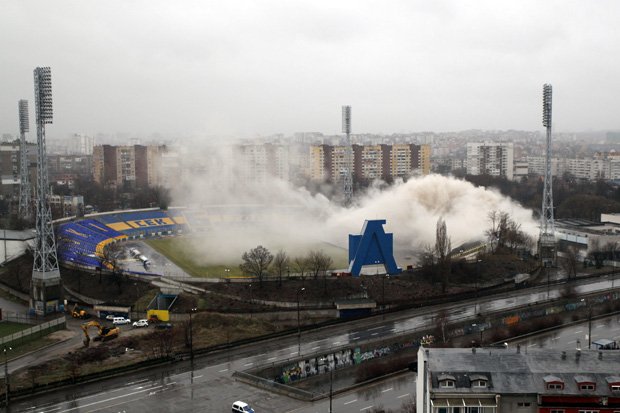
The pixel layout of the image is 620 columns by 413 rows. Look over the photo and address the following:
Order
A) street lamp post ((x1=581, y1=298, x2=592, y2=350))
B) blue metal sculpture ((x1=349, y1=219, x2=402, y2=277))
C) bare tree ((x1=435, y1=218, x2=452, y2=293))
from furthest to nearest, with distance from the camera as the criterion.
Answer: blue metal sculpture ((x1=349, y1=219, x2=402, y2=277)), bare tree ((x1=435, y1=218, x2=452, y2=293)), street lamp post ((x1=581, y1=298, x2=592, y2=350))

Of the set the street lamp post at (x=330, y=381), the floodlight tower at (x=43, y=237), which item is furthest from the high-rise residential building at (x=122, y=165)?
the street lamp post at (x=330, y=381)

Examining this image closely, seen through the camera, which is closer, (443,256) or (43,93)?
(43,93)

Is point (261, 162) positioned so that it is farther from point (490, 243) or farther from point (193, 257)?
point (490, 243)

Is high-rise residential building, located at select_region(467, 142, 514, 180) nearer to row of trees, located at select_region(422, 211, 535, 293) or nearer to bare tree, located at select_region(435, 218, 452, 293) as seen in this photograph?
row of trees, located at select_region(422, 211, 535, 293)

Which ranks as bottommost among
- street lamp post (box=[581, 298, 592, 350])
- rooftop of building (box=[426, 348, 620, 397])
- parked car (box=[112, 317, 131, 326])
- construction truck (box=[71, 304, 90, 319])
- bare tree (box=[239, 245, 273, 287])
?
construction truck (box=[71, 304, 90, 319])

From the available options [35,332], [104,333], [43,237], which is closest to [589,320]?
[104,333]

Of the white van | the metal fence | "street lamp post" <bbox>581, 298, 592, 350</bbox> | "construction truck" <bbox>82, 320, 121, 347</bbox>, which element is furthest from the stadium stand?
"street lamp post" <bbox>581, 298, 592, 350</bbox>
